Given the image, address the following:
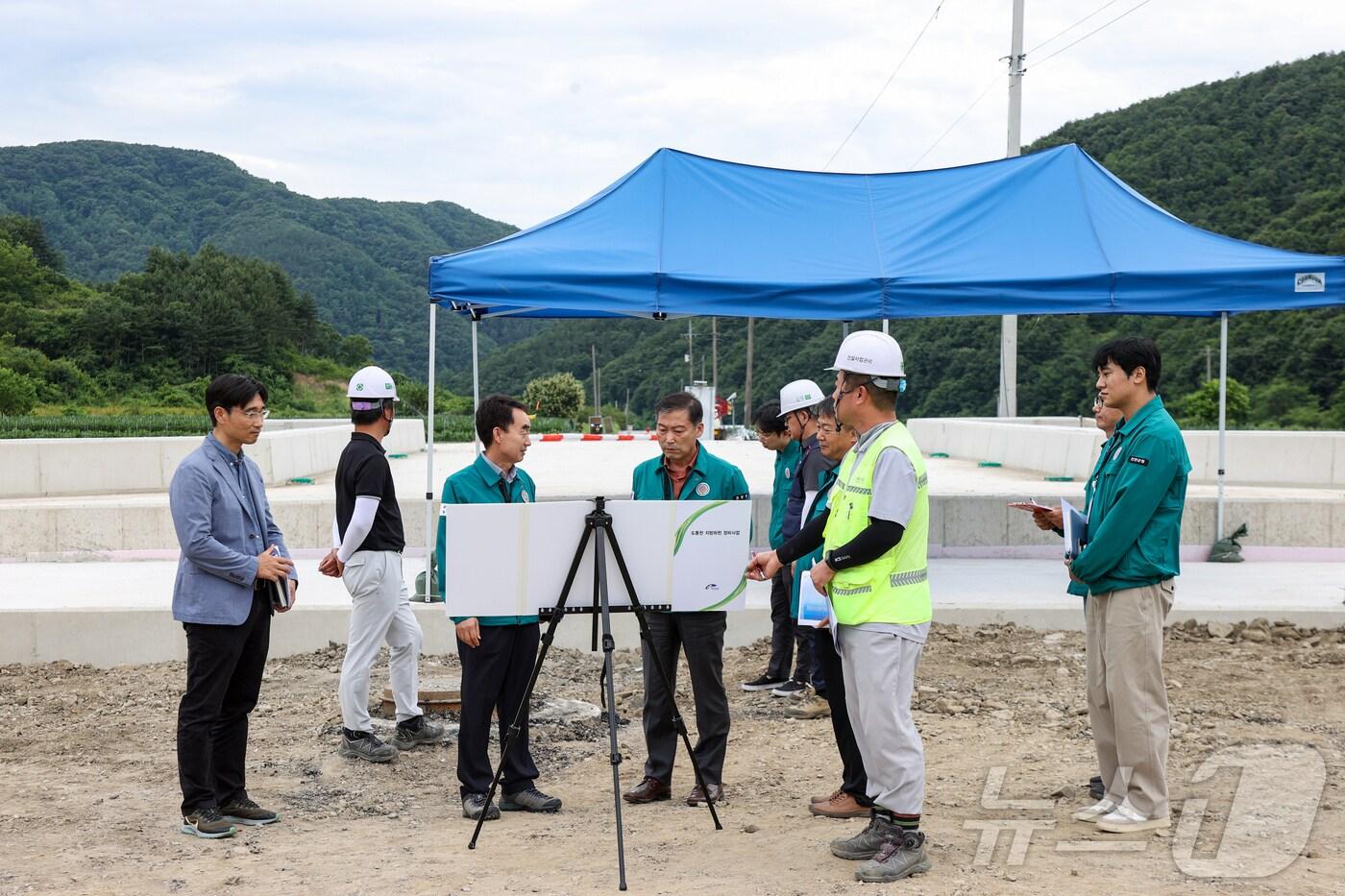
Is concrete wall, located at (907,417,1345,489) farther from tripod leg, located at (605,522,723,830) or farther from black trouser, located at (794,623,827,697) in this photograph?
tripod leg, located at (605,522,723,830)

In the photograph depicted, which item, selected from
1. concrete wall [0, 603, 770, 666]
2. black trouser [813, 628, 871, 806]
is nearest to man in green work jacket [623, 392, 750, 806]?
black trouser [813, 628, 871, 806]

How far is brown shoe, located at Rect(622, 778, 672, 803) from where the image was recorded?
514 centimetres

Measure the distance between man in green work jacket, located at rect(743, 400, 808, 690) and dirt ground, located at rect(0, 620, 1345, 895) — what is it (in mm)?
270

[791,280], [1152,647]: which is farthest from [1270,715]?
[791,280]

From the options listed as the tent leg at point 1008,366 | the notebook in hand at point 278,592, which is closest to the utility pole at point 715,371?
the tent leg at point 1008,366

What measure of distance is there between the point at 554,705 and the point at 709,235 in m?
4.46

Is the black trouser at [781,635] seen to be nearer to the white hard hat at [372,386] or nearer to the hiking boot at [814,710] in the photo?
the hiking boot at [814,710]

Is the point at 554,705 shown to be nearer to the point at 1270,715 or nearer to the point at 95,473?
the point at 1270,715

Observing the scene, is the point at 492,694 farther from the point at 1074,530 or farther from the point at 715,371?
the point at 715,371

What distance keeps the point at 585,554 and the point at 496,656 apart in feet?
2.26

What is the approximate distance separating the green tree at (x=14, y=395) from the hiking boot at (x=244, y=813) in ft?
137

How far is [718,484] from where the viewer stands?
5105mm

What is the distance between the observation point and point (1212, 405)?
3278 cm

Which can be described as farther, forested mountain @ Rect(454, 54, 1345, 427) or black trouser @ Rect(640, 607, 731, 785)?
forested mountain @ Rect(454, 54, 1345, 427)
